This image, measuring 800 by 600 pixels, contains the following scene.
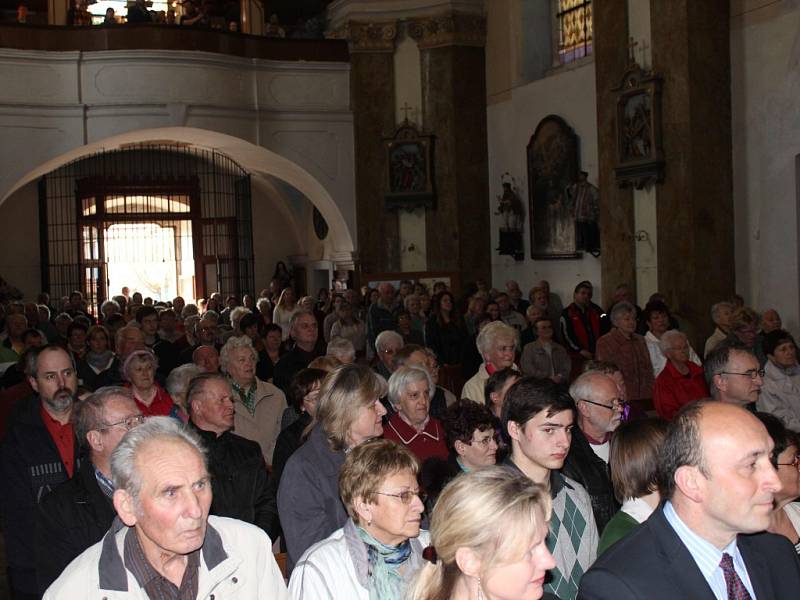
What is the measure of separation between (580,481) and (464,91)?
1363 centimetres

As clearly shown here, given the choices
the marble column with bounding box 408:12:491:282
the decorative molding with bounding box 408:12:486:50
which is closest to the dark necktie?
the marble column with bounding box 408:12:491:282

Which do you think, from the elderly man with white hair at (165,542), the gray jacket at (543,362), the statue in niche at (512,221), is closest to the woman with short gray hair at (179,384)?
the elderly man with white hair at (165,542)

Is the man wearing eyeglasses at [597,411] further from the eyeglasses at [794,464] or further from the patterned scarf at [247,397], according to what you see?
the patterned scarf at [247,397]

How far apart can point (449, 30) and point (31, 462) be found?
1372 centimetres

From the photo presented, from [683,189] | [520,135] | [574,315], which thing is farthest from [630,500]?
[520,135]

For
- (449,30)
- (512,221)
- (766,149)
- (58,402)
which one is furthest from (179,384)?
(449,30)

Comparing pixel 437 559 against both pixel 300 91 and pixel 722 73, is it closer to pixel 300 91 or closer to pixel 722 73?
pixel 722 73

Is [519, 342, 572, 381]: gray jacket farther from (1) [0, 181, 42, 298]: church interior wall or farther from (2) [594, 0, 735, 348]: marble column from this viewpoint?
(1) [0, 181, 42, 298]: church interior wall

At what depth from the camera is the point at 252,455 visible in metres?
4.81

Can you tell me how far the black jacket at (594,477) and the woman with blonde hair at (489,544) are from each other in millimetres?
1929

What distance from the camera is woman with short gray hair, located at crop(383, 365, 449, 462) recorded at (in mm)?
5430

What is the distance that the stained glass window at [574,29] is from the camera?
51.9ft

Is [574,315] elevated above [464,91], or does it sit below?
below

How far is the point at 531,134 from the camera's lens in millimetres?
16500
